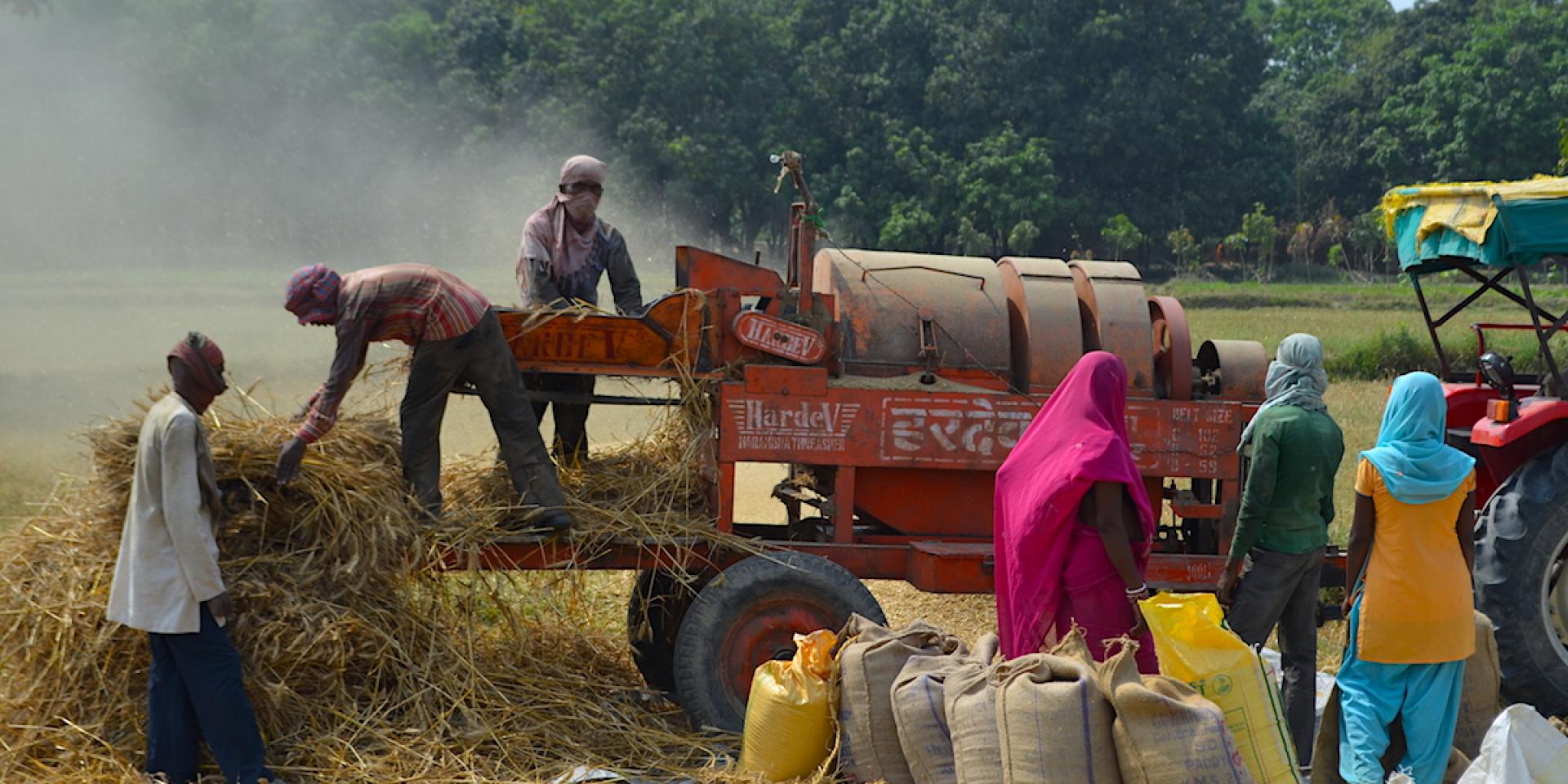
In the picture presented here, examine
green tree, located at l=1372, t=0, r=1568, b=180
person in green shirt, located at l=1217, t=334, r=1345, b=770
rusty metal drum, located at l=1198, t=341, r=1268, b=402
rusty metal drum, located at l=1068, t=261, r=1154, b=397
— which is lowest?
person in green shirt, located at l=1217, t=334, r=1345, b=770

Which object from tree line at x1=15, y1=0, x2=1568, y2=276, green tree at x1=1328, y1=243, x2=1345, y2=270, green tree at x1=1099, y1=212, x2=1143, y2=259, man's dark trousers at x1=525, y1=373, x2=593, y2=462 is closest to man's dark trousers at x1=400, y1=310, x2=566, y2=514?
man's dark trousers at x1=525, y1=373, x2=593, y2=462

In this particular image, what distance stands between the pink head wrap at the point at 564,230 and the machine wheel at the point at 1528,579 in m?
4.37

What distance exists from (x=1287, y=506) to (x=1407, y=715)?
85 cm

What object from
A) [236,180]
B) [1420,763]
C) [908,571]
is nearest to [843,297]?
[908,571]

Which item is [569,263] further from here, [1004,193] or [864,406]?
[1004,193]

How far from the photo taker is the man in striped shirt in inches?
220

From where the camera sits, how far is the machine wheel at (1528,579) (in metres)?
6.26

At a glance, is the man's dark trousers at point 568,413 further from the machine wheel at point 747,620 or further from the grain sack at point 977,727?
the grain sack at point 977,727

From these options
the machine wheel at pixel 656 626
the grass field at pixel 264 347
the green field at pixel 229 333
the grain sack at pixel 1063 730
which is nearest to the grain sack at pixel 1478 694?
the grass field at pixel 264 347

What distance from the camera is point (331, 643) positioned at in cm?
534

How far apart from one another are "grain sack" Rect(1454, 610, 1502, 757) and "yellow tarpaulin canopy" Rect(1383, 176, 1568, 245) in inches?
80.8

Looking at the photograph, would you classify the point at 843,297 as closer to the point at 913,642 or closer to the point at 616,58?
the point at 913,642

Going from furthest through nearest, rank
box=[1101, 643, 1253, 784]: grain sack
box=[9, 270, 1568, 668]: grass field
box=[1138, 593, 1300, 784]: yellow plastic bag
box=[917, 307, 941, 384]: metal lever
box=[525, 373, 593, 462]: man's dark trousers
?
box=[9, 270, 1568, 668]: grass field
box=[525, 373, 593, 462]: man's dark trousers
box=[917, 307, 941, 384]: metal lever
box=[1138, 593, 1300, 784]: yellow plastic bag
box=[1101, 643, 1253, 784]: grain sack

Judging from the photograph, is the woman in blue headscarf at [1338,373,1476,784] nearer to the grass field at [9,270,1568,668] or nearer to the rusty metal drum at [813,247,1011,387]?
the rusty metal drum at [813,247,1011,387]
